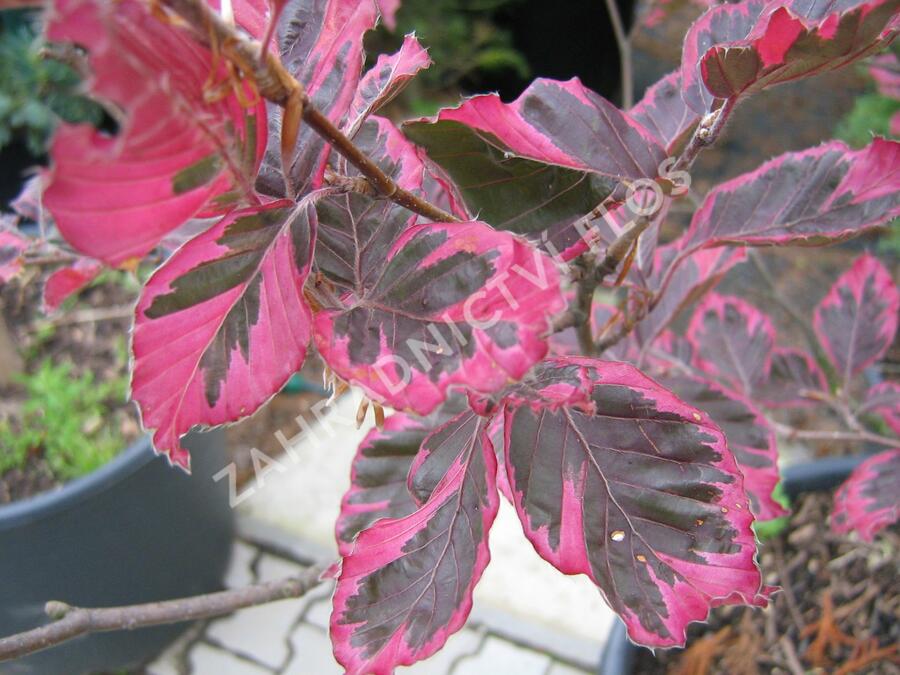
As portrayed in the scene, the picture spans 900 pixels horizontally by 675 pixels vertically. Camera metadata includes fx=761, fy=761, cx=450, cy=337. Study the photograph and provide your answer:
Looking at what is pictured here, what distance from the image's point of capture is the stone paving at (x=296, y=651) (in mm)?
1362

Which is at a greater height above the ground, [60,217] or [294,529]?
[60,217]

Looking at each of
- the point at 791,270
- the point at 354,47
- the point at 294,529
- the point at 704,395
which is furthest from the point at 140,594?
the point at 791,270

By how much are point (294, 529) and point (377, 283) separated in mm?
1240

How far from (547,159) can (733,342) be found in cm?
69

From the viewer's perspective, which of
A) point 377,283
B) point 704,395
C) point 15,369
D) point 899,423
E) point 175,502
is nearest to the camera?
point 377,283

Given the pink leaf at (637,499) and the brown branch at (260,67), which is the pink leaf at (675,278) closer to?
A: the pink leaf at (637,499)

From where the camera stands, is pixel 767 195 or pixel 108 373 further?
pixel 108 373

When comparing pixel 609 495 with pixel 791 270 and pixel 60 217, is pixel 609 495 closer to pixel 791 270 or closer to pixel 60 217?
pixel 60 217

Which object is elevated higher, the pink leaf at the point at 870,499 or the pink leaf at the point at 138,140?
the pink leaf at the point at 138,140

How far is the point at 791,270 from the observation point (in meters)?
2.17

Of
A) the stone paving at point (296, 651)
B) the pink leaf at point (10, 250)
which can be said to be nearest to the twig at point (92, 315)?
Result: the stone paving at point (296, 651)

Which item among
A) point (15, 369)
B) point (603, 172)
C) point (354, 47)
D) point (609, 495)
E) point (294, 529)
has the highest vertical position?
point (354, 47)

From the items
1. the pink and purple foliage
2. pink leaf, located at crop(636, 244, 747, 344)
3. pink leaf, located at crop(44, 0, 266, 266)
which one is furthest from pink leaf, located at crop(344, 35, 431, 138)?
pink leaf, located at crop(636, 244, 747, 344)

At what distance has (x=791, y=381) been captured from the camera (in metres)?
1.13
